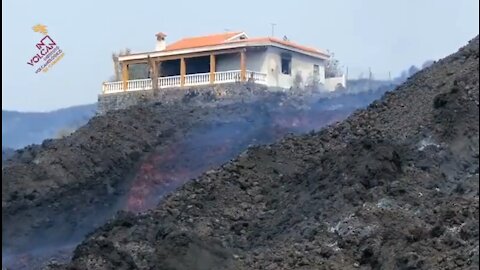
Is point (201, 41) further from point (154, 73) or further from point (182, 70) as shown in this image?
point (154, 73)

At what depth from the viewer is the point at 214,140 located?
19.8 metres

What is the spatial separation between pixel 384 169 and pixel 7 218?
23.5ft

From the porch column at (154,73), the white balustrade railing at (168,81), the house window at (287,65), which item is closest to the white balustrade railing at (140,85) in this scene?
the porch column at (154,73)

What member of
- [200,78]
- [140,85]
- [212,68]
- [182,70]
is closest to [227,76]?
[212,68]

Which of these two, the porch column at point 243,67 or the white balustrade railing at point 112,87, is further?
the white balustrade railing at point 112,87

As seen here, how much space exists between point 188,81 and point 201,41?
189 centimetres

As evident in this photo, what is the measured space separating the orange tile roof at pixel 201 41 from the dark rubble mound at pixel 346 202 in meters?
10.3

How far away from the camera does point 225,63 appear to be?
963 inches

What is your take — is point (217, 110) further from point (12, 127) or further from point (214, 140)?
point (12, 127)

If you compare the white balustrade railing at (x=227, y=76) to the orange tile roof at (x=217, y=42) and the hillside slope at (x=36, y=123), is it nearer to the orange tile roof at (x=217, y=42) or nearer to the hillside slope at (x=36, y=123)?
the orange tile roof at (x=217, y=42)

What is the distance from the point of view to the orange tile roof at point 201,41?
80.6ft

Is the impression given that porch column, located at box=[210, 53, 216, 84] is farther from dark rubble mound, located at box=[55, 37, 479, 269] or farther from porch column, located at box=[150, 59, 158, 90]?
dark rubble mound, located at box=[55, 37, 479, 269]

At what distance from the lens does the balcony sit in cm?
2347

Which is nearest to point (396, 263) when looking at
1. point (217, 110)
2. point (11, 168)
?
point (11, 168)
